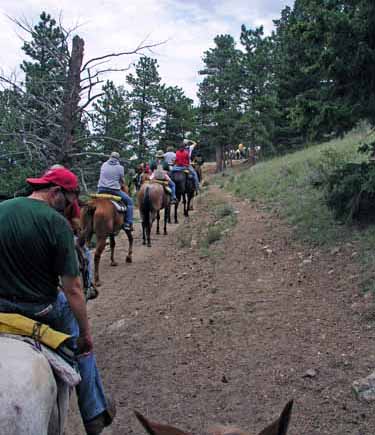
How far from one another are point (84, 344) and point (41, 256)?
0.83 meters

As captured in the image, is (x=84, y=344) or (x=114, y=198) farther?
(x=114, y=198)

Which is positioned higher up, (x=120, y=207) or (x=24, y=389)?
(x=24, y=389)

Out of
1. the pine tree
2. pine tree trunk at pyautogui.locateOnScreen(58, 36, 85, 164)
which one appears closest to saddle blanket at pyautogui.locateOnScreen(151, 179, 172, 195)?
pine tree trunk at pyautogui.locateOnScreen(58, 36, 85, 164)

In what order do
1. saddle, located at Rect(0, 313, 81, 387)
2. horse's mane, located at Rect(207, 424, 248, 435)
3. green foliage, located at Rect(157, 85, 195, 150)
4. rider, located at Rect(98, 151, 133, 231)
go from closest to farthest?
horse's mane, located at Rect(207, 424, 248, 435) → saddle, located at Rect(0, 313, 81, 387) → rider, located at Rect(98, 151, 133, 231) → green foliage, located at Rect(157, 85, 195, 150)

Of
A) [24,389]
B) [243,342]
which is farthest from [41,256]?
[243,342]

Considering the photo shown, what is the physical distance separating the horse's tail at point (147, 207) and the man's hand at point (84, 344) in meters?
9.47

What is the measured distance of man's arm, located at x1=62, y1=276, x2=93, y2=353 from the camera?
332cm

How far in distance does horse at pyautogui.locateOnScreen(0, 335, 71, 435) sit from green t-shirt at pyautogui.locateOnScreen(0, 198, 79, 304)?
400 millimetres

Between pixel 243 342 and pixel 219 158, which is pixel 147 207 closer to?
pixel 243 342

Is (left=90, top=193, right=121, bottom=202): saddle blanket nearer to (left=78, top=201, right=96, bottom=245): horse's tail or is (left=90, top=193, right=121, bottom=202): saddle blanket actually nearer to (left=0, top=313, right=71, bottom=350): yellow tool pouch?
(left=78, top=201, right=96, bottom=245): horse's tail

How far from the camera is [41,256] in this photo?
3.16 meters

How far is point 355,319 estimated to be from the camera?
571 centimetres

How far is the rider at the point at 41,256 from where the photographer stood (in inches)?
123

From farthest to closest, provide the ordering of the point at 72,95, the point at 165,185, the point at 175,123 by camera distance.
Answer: the point at 175,123, the point at 165,185, the point at 72,95
